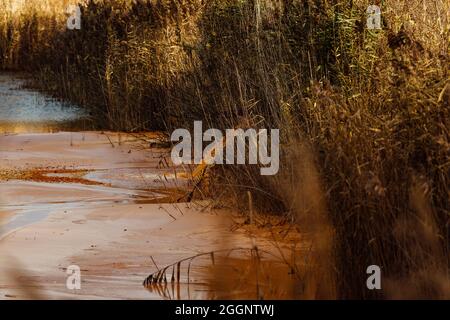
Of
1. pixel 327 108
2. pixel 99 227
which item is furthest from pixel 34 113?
pixel 327 108

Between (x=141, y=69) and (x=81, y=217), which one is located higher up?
(x=141, y=69)

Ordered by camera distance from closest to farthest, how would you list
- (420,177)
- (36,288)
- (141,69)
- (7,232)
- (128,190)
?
(420,177), (36,288), (7,232), (128,190), (141,69)

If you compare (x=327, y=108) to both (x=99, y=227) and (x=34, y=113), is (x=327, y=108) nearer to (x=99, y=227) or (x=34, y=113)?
(x=99, y=227)

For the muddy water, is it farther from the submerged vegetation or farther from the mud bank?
the mud bank

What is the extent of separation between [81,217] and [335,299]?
9.50ft

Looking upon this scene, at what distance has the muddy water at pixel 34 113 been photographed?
13602 millimetres

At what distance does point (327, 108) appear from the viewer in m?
5.39

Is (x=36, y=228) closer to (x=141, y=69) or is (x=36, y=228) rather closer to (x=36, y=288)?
(x=36, y=288)

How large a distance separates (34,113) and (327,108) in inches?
399

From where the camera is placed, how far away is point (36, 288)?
16.3 feet

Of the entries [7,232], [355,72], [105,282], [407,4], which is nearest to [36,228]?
[7,232]

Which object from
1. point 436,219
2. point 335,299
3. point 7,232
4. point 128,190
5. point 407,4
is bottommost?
point 335,299

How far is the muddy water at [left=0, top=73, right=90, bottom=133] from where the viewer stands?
13602mm

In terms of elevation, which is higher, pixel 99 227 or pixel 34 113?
pixel 34 113
